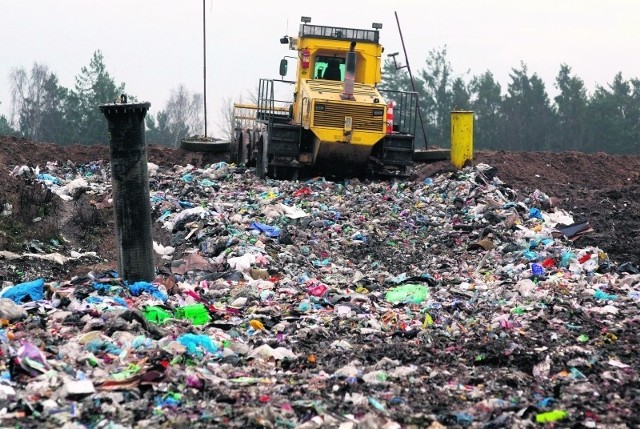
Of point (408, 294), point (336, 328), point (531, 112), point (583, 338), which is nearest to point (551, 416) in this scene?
point (583, 338)

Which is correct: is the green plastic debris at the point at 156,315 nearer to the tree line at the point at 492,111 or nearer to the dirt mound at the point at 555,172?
the dirt mound at the point at 555,172

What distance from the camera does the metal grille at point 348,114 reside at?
1525 centimetres

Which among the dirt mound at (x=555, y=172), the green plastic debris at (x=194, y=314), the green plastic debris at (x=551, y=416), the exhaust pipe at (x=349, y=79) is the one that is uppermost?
the exhaust pipe at (x=349, y=79)

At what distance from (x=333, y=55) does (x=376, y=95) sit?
1.25m

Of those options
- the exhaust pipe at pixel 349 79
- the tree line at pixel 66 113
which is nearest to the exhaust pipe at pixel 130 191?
the exhaust pipe at pixel 349 79

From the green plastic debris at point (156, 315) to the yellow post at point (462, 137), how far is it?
10584mm

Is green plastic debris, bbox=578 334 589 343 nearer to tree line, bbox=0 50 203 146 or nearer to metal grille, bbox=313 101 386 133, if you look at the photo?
metal grille, bbox=313 101 386 133

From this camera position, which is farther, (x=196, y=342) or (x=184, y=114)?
(x=184, y=114)

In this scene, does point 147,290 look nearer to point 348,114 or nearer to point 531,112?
point 348,114

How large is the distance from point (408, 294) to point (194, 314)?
222cm

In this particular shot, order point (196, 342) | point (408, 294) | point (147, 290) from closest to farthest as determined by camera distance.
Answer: point (196, 342), point (147, 290), point (408, 294)

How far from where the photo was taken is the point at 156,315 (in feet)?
21.4

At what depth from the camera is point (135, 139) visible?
7.83 meters

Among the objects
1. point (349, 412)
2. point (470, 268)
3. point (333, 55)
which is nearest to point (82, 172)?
point (333, 55)
